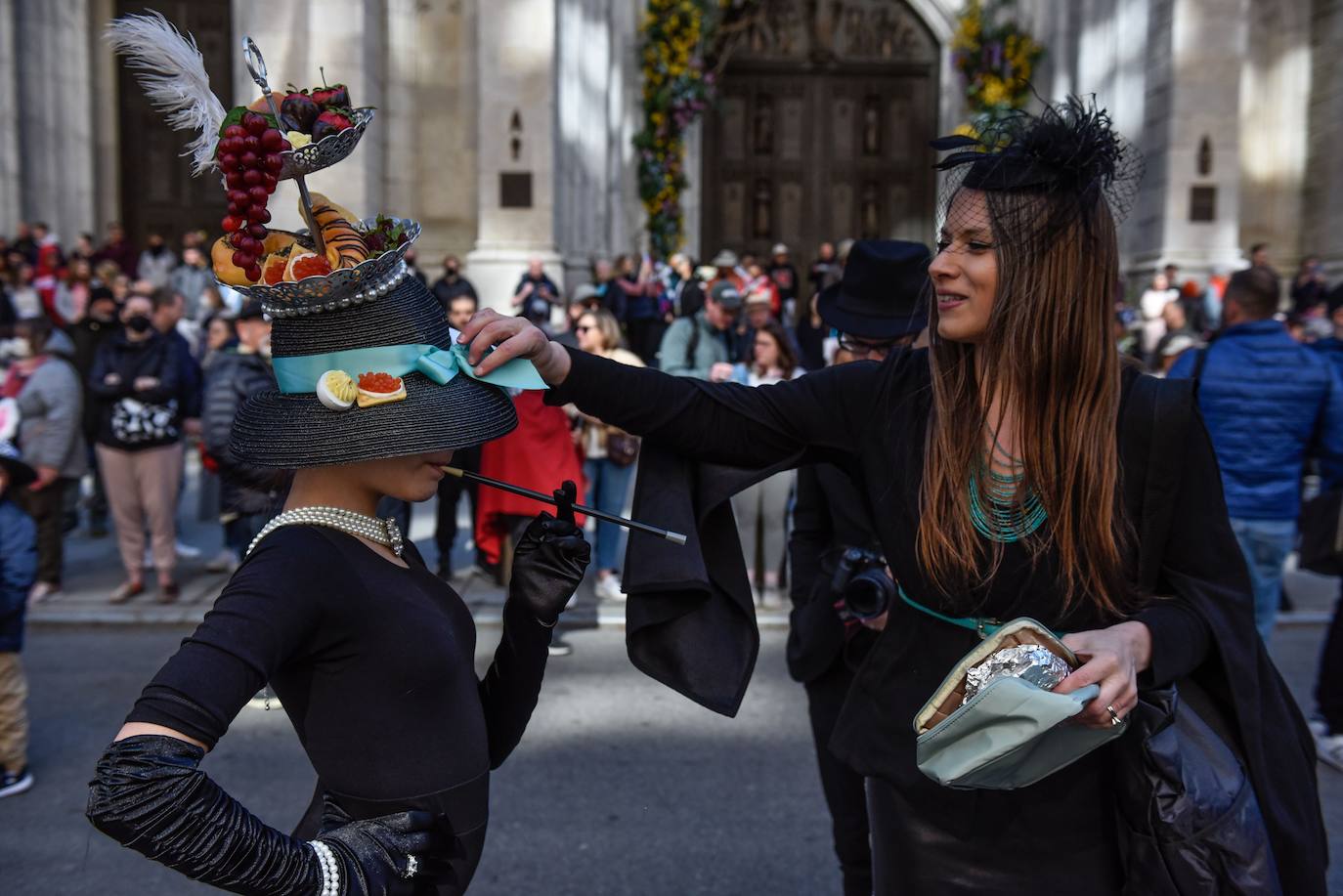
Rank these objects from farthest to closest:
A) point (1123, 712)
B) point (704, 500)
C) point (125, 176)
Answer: point (125, 176)
point (704, 500)
point (1123, 712)

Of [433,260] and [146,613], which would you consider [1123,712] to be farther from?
[433,260]

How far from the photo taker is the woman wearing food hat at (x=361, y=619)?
171 centimetres

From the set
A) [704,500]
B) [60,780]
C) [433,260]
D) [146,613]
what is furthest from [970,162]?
[433,260]

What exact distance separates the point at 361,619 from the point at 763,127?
783 inches

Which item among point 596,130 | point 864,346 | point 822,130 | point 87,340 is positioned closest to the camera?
point 864,346

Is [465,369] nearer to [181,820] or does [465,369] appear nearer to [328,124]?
[328,124]

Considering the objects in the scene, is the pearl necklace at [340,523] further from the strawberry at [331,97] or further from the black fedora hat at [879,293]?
the black fedora hat at [879,293]

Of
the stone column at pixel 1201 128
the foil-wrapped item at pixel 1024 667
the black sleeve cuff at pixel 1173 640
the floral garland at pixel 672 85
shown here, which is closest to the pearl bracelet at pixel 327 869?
the foil-wrapped item at pixel 1024 667

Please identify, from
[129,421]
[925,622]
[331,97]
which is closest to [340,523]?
[331,97]

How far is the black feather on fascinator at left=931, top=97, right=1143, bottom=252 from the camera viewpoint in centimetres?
216

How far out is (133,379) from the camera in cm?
775

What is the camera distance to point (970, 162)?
228 cm

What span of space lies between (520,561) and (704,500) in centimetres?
41

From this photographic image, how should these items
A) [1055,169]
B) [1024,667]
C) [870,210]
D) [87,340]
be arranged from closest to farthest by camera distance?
1. [1024,667]
2. [1055,169]
3. [87,340]
4. [870,210]
